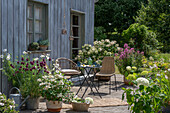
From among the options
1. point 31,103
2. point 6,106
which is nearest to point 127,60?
point 31,103

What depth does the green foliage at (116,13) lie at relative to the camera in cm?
2422

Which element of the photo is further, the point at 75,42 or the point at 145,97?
the point at 75,42

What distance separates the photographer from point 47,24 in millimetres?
7992

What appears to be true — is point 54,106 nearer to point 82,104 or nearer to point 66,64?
point 82,104

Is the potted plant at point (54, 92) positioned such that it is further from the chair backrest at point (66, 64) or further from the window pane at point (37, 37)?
the chair backrest at point (66, 64)

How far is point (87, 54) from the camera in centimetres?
989

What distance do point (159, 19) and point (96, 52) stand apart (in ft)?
31.1

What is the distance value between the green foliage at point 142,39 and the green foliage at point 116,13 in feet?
25.3

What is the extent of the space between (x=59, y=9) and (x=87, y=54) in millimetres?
2061

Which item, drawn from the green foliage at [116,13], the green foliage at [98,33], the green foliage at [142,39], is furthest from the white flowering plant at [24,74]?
the green foliage at [116,13]

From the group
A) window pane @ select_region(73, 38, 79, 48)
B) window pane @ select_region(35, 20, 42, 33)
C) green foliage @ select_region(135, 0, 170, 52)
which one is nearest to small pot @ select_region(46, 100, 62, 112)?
window pane @ select_region(35, 20, 42, 33)

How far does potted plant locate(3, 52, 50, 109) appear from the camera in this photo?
5.81 meters

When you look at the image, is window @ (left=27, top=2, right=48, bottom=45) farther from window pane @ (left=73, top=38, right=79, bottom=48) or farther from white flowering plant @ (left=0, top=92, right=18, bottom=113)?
white flowering plant @ (left=0, top=92, right=18, bottom=113)

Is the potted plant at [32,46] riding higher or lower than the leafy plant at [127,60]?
higher
